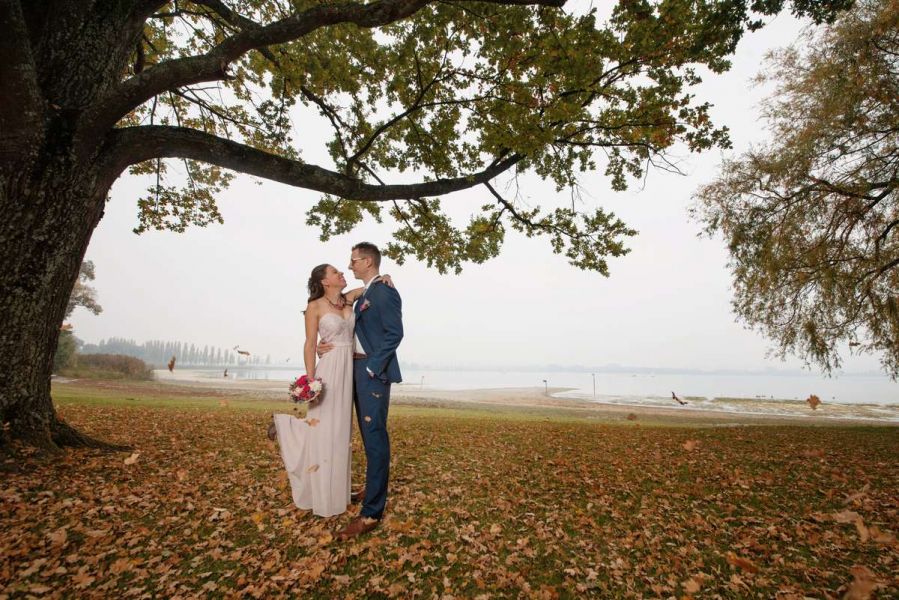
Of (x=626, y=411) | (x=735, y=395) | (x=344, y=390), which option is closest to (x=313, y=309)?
(x=344, y=390)

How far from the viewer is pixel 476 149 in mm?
10156

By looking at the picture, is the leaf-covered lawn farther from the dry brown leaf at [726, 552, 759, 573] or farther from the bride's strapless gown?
the bride's strapless gown

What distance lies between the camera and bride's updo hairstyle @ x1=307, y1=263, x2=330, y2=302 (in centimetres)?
468

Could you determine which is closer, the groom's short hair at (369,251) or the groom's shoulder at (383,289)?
the groom's shoulder at (383,289)

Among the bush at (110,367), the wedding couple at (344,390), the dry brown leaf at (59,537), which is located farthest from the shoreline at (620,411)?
the dry brown leaf at (59,537)

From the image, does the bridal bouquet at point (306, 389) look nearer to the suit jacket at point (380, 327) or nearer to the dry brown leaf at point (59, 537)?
the suit jacket at point (380, 327)

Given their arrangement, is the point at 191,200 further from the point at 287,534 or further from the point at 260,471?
the point at 287,534

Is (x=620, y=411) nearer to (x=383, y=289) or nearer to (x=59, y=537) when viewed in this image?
(x=383, y=289)

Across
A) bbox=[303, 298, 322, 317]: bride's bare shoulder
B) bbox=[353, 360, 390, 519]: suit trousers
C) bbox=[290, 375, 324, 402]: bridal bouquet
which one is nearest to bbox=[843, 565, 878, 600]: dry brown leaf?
bbox=[353, 360, 390, 519]: suit trousers

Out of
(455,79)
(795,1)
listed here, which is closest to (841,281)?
(795,1)

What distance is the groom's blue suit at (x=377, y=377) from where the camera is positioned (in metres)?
4.16

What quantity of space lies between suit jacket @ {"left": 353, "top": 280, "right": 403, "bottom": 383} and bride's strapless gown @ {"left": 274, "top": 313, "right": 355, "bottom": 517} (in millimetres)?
346

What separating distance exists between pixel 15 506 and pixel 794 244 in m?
19.3

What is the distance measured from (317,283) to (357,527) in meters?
2.79
